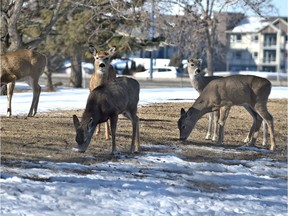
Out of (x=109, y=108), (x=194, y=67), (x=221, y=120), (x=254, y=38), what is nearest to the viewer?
(x=109, y=108)

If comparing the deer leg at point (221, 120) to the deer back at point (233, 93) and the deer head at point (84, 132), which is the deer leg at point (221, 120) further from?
the deer head at point (84, 132)

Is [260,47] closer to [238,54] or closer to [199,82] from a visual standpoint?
[238,54]

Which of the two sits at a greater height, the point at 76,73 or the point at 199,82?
the point at 199,82

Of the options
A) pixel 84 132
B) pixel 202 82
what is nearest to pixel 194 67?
pixel 202 82

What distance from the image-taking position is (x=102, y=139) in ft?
46.1

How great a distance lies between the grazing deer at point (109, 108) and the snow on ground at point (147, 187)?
478mm

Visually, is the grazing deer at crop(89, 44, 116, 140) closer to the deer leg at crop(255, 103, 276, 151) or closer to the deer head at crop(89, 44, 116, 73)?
the deer head at crop(89, 44, 116, 73)

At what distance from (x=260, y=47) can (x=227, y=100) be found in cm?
8810

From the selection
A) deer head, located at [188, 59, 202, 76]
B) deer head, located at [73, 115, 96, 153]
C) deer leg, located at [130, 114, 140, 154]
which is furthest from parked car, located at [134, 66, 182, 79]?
deer head, located at [73, 115, 96, 153]

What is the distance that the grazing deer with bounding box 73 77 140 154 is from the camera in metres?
11.8

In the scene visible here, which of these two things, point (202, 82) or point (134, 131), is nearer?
point (134, 131)

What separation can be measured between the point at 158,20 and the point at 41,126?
1746 cm

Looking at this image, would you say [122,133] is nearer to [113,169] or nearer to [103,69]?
[103,69]

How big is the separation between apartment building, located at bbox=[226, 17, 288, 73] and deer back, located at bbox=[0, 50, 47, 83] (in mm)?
78849
